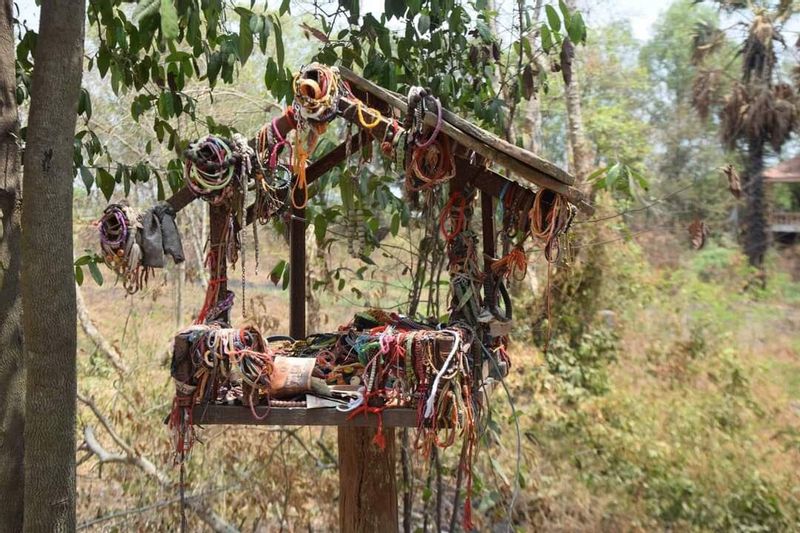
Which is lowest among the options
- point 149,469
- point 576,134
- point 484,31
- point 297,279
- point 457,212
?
point 149,469

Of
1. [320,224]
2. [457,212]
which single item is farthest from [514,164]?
[320,224]

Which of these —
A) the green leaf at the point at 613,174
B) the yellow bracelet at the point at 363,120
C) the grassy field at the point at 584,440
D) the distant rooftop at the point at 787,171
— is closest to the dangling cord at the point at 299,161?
the yellow bracelet at the point at 363,120

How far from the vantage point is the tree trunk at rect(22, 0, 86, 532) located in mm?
2059

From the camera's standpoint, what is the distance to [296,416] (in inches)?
94.7

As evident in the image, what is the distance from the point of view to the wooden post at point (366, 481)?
3.09 meters

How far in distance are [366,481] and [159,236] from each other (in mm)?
1369

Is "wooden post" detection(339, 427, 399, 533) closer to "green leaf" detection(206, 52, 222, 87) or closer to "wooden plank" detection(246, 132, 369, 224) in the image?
"wooden plank" detection(246, 132, 369, 224)

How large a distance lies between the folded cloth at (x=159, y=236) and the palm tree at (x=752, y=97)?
40.8 feet

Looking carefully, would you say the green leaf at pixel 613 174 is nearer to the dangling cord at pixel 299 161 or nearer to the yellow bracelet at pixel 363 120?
the yellow bracelet at pixel 363 120

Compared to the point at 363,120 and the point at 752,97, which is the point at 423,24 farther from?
the point at 752,97

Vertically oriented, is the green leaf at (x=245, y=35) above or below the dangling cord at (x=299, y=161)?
above

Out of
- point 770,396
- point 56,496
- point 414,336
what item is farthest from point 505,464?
point 56,496

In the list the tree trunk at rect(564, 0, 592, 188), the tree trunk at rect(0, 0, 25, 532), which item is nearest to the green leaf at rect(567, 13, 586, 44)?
the tree trunk at rect(0, 0, 25, 532)

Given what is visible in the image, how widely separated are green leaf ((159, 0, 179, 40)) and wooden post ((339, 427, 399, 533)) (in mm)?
1705
